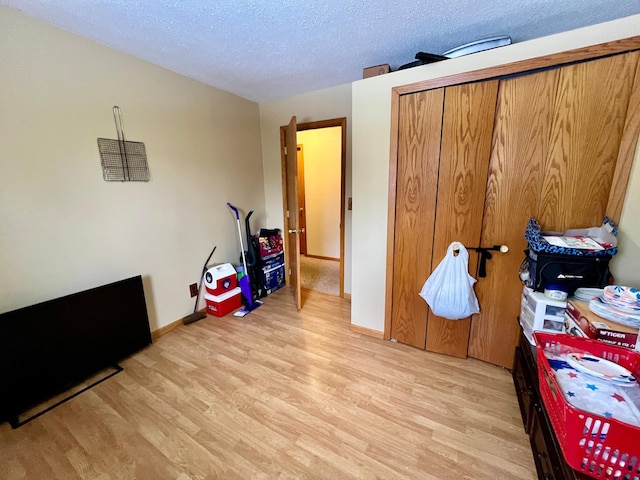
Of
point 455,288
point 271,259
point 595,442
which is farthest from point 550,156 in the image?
point 271,259

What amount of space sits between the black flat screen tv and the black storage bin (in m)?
2.77

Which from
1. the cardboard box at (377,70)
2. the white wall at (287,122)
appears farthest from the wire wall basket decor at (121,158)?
the cardboard box at (377,70)

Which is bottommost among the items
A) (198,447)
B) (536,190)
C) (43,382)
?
(198,447)

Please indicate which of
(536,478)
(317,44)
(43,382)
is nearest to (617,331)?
(536,478)

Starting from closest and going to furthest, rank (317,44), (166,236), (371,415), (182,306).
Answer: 1. (371,415)
2. (317,44)
3. (166,236)
4. (182,306)

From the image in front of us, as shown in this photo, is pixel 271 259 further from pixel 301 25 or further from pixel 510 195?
pixel 510 195

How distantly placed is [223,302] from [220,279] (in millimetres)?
254

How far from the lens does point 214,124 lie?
2.71 meters

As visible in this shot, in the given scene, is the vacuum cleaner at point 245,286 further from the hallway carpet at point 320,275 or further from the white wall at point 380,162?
the white wall at point 380,162

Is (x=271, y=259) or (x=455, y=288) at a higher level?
(x=455, y=288)

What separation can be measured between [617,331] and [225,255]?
3.09m

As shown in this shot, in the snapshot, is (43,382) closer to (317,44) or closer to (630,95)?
(317,44)

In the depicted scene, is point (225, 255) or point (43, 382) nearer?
point (43, 382)

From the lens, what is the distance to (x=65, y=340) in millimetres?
1683
